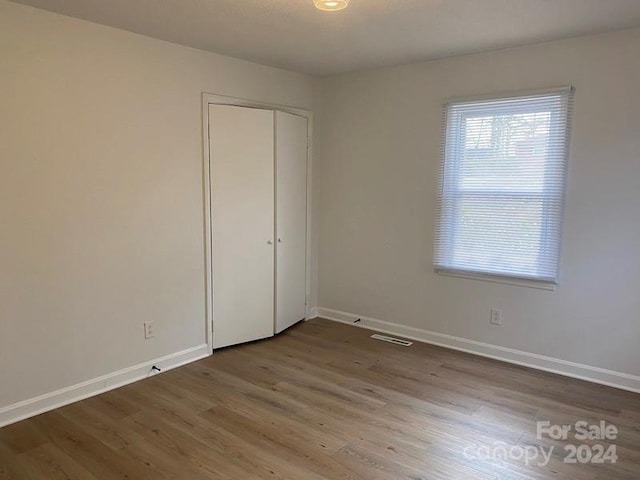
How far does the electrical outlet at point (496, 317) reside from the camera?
143 inches

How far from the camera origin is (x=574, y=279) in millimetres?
3271

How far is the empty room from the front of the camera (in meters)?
2.52

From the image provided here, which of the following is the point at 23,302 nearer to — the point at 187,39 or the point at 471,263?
the point at 187,39

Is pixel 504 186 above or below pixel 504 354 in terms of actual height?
above

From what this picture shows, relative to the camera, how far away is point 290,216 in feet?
13.9

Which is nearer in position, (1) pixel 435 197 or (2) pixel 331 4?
(2) pixel 331 4

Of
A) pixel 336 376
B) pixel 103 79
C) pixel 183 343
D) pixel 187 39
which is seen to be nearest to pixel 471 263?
pixel 336 376

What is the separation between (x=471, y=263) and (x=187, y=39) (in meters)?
2.72

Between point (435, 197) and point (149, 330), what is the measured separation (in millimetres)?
2489

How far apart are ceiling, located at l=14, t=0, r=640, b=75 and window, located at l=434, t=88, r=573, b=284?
495 mm

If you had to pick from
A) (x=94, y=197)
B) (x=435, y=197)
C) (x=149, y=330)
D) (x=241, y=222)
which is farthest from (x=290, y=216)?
(x=94, y=197)

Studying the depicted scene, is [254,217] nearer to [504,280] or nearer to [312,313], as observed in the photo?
[312,313]

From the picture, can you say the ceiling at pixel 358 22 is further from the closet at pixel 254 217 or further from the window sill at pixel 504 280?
the window sill at pixel 504 280

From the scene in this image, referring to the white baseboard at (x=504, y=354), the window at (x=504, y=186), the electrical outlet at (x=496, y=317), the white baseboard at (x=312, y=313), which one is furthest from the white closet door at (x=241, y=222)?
the electrical outlet at (x=496, y=317)
